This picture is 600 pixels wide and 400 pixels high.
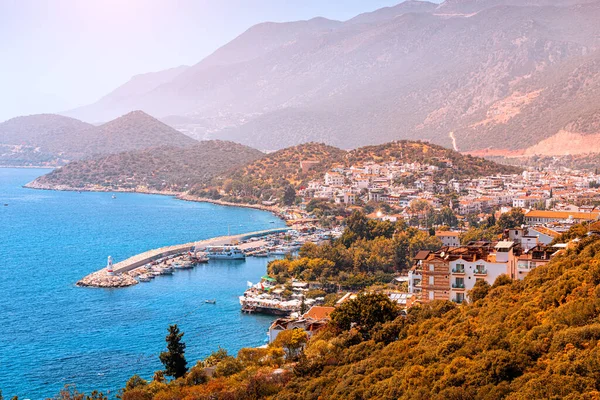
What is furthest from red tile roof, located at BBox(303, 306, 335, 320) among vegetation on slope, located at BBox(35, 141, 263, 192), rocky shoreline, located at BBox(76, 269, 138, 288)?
vegetation on slope, located at BBox(35, 141, 263, 192)

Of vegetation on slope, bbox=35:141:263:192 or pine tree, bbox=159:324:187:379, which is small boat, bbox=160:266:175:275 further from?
vegetation on slope, bbox=35:141:263:192

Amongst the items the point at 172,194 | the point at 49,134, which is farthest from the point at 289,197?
the point at 49,134

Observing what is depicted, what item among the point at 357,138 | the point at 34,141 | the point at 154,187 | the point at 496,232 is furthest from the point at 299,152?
the point at 34,141

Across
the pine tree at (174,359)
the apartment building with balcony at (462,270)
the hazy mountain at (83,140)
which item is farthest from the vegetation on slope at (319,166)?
the hazy mountain at (83,140)

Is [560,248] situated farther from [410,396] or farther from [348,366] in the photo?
[410,396]

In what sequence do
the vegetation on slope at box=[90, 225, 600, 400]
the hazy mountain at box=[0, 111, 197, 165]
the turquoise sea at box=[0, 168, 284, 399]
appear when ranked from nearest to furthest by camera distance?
the vegetation on slope at box=[90, 225, 600, 400], the turquoise sea at box=[0, 168, 284, 399], the hazy mountain at box=[0, 111, 197, 165]

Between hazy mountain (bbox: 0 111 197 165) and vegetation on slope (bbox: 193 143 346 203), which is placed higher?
hazy mountain (bbox: 0 111 197 165)
